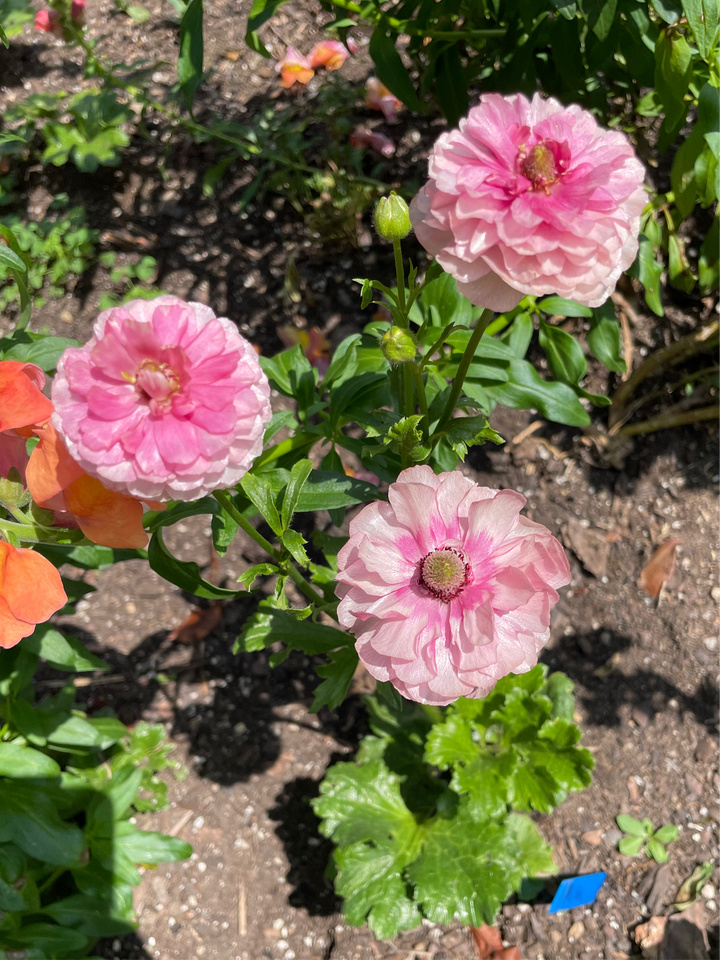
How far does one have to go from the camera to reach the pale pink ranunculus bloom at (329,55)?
10.1 ft

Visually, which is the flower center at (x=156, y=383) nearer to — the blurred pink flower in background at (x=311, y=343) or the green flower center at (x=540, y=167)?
the green flower center at (x=540, y=167)

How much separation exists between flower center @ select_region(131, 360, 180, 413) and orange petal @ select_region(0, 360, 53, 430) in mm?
188

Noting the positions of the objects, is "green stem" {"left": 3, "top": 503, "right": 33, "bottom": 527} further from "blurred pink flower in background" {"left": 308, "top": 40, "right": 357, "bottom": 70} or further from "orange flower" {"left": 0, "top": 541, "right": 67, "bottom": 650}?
"blurred pink flower in background" {"left": 308, "top": 40, "right": 357, "bottom": 70}

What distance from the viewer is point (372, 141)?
9.77 feet

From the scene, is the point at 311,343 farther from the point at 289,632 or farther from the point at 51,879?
the point at 51,879

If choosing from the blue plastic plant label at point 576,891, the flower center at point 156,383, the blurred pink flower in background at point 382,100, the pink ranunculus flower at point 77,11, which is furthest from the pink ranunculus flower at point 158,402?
the blurred pink flower in background at point 382,100

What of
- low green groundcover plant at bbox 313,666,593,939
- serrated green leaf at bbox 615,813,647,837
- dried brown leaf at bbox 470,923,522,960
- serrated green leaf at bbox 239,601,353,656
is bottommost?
dried brown leaf at bbox 470,923,522,960

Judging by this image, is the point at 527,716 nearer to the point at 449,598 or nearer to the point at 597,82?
the point at 449,598

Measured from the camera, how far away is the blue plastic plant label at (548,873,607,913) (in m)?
2.16

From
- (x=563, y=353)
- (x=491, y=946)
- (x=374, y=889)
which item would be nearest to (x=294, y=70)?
(x=563, y=353)

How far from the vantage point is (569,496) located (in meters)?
2.69

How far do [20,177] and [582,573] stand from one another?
9.59 feet

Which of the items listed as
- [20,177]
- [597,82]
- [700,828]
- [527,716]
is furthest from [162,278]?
[700,828]

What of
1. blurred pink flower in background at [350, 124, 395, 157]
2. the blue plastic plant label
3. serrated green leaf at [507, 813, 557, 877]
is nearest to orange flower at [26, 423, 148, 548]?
serrated green leaf at [507, 813, 557, 877]
